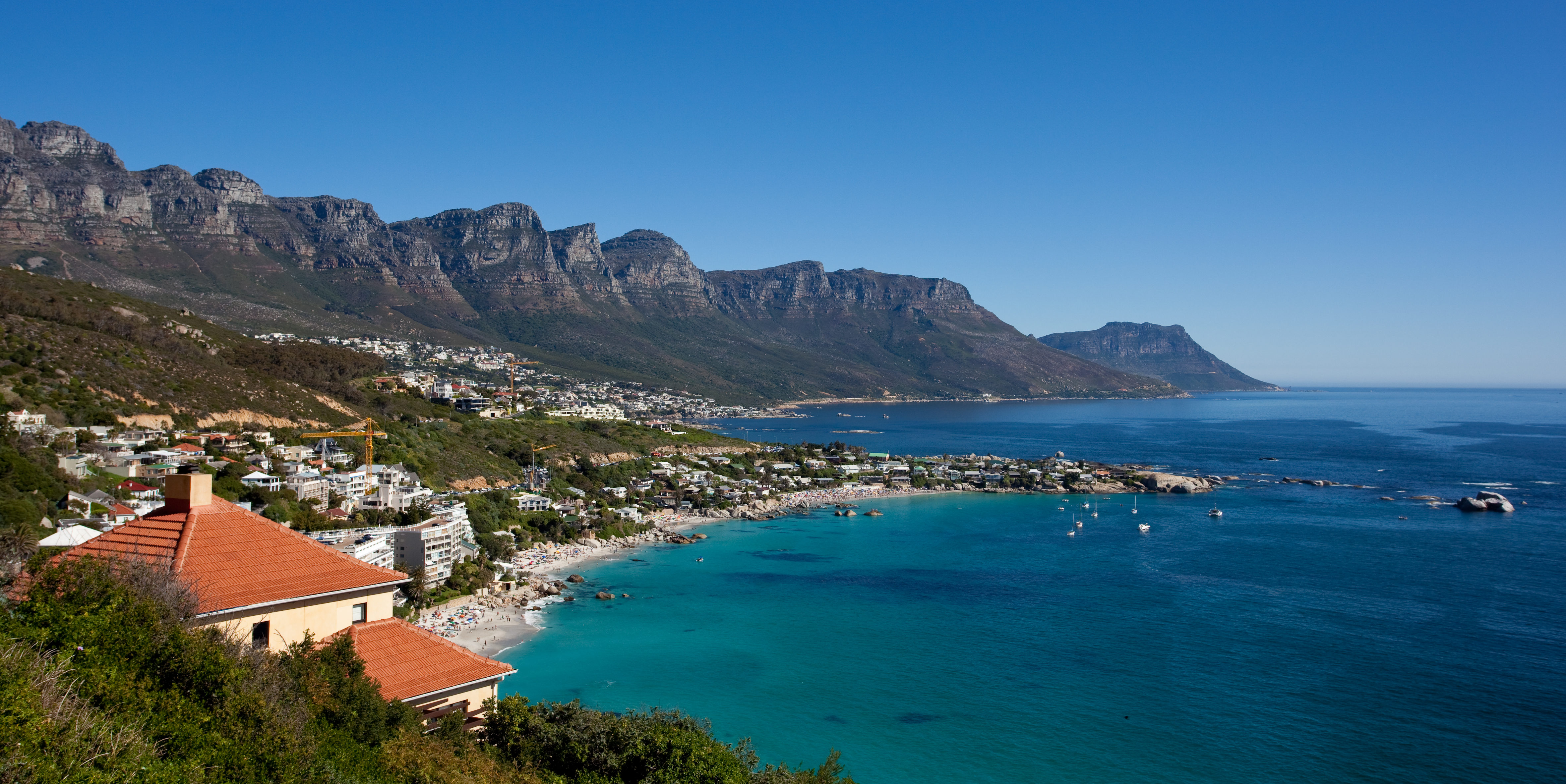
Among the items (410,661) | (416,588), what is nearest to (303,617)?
(410,661)

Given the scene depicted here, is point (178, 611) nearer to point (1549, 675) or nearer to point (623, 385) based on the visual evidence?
point (1549, 675)

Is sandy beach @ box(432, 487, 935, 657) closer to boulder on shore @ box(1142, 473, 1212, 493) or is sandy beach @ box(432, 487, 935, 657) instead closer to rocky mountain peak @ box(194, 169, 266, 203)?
boulder on shore @ box(1142, 473, 1212, 493)

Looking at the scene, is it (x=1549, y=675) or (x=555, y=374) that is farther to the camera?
(x=555, y=374)

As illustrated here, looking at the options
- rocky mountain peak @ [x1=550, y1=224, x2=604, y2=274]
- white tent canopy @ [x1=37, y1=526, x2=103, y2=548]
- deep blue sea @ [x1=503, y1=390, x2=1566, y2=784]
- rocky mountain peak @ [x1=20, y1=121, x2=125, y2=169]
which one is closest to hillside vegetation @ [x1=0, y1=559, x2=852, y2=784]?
white tent canopy @ [x1=37, y1=526, x2=103, y2=548]

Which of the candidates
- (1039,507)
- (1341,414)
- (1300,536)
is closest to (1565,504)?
(1300,536)

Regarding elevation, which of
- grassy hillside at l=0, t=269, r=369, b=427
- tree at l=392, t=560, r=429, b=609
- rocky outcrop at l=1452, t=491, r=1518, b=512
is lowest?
tree at l=392, t=560, r=429, b=609
